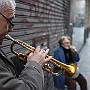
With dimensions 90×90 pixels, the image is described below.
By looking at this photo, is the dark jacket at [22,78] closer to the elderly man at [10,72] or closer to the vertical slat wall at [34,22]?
the elderly man at [10,72]

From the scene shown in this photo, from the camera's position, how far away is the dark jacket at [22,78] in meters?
1.35

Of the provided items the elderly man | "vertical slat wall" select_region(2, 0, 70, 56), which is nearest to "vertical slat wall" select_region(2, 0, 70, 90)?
"vertical slat wall" select_region(2, 0, 70, 56)

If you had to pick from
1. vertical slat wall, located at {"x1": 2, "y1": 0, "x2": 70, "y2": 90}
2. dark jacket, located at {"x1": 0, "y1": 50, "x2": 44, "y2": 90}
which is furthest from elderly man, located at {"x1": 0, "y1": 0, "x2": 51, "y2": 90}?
vertical slat wall, located at {"x1": 2, "y1": 0, "x2": 70, "y2": 90}

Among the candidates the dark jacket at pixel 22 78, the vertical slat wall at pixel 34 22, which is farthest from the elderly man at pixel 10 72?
the vertical slat wall at pixel 34 22

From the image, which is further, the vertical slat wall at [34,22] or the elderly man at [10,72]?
the vertical slat wall at [34,22]

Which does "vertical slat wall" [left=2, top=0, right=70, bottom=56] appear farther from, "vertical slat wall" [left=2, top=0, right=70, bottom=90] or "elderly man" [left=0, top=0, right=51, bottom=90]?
"elderly man" [left=0, top=0, right=51, bottom=90]

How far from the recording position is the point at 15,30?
3424 mm

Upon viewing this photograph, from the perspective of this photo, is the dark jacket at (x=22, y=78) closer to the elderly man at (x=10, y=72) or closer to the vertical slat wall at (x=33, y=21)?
the elderly man at (x=10, y=72)

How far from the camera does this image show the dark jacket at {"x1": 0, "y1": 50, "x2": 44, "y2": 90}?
4.44 ft

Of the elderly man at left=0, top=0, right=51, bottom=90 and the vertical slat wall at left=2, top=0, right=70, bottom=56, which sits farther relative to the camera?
the vertical slat wall at left=2, top=0, right=70, bottom=56

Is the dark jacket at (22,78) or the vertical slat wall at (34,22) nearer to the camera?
the dark jacket at (22,78)

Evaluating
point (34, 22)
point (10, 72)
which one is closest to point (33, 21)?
point (34, 22)

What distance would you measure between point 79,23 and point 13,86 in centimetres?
1252

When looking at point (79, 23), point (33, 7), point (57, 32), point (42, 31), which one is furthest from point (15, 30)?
point (79, 23)
